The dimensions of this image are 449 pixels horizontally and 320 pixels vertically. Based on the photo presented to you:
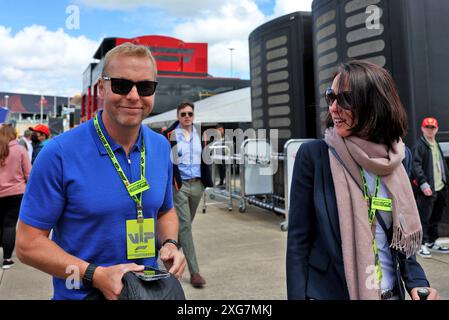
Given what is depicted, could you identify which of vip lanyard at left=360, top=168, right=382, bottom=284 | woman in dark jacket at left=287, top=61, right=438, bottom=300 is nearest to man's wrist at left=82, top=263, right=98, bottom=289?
woman in dark jacket at left=287, top=61, right=438, bottom=300

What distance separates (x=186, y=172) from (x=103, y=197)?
3.35 meters

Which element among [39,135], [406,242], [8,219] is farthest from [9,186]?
[406,242]

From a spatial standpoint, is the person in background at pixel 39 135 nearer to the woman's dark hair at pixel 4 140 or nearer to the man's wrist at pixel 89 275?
the woman's dark hair at pixel 4 140

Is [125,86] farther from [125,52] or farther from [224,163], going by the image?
[224,163]

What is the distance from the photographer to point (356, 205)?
5.27 ft

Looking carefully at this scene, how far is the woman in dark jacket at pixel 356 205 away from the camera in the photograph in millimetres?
A: 1608

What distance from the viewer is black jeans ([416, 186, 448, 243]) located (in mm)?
5531

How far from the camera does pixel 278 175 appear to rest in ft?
28.7

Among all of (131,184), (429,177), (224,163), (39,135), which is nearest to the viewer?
(131,184)

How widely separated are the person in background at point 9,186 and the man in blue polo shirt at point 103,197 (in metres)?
4.08

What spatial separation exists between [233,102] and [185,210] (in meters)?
9.94

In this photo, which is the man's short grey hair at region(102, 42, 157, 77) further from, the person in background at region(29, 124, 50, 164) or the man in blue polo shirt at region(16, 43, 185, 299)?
the person in background at region(29, 124, 50, 164)

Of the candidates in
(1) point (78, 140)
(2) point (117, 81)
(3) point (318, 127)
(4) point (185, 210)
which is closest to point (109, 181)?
(1) point (78, 140)

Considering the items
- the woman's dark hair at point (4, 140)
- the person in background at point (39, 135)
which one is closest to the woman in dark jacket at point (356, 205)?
the woman's dark hair at point (4, 140)
